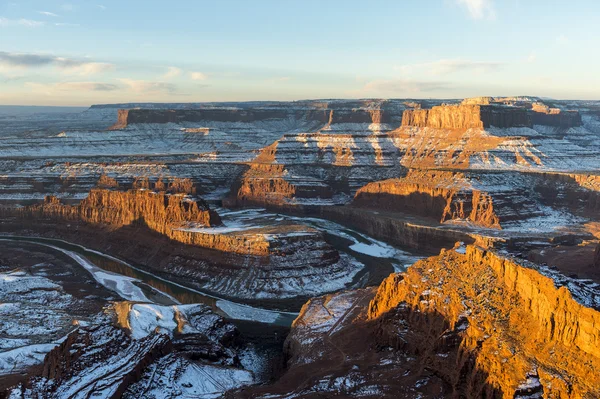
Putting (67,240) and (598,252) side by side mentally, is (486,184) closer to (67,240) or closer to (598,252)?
(598,252)

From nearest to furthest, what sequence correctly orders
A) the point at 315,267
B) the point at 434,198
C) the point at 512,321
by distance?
the point at 512,321 → the point at 315,267 → the point at 434,198

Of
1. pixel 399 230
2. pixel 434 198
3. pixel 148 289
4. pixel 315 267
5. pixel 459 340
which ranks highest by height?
pixel 459 340

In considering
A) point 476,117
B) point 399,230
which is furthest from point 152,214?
point 476,117

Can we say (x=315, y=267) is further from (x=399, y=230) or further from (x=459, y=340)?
(x=459, y=340)

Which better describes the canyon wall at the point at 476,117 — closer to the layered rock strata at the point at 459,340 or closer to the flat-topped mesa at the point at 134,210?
the flat-topped mesa at the point at 134,210

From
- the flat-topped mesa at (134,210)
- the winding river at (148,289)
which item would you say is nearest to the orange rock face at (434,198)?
the flat-topped mesa at (134,210)

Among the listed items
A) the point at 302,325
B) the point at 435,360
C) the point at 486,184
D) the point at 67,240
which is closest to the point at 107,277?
the point at 67,240

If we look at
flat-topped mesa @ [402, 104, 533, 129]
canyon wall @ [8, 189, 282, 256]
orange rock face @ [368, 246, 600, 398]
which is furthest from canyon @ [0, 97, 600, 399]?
flat-topped mesa @ [402, 104, 533, 129]

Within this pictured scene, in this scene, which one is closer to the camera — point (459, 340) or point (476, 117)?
point (459, 340)
